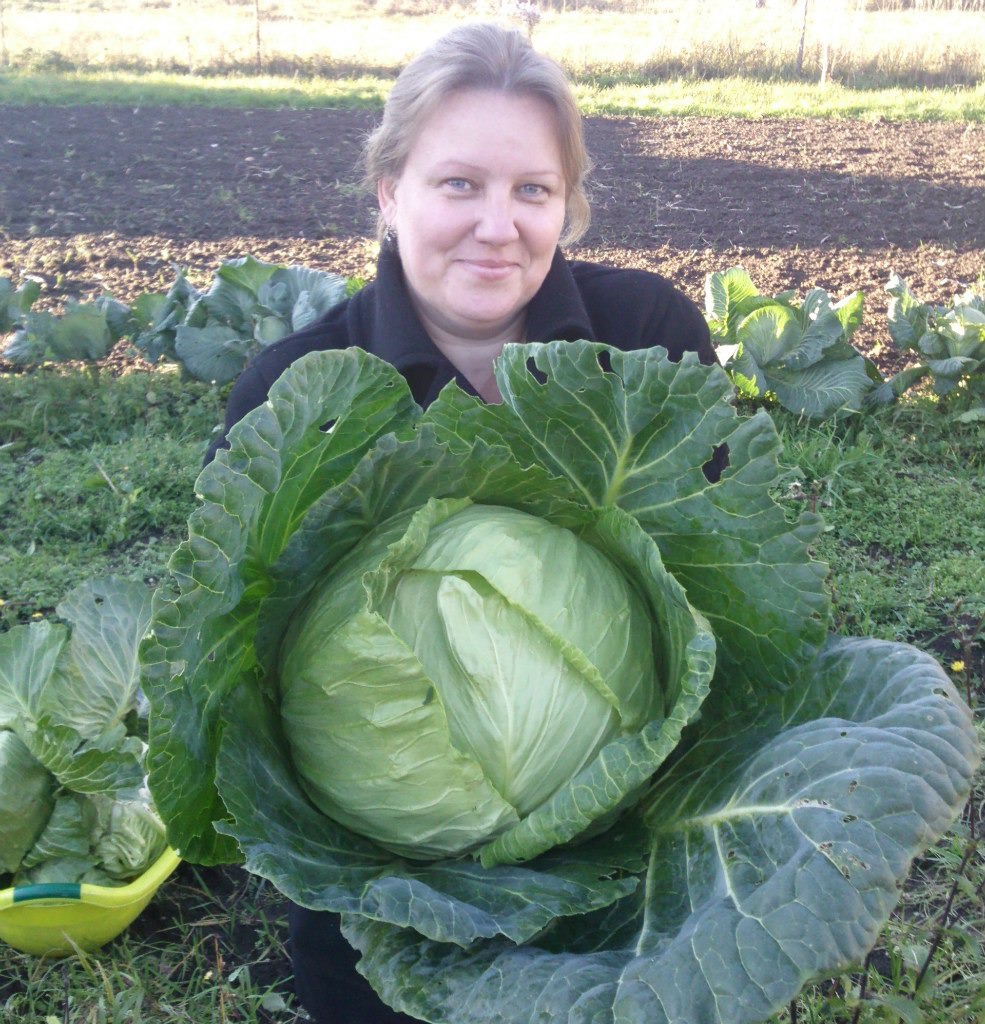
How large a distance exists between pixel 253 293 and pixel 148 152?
18.6 feet

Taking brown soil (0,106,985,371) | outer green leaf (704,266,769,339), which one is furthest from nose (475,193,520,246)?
brown soil (0,106,985,371)

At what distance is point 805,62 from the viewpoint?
14.0 metres

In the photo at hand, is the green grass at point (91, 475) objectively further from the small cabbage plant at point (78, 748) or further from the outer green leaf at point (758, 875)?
the outer green leaf at point (758, 875)

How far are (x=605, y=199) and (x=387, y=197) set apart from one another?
19.7 ft

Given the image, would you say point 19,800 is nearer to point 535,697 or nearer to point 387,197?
point 535,697

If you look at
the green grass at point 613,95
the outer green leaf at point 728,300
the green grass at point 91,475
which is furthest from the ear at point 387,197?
the green grass at point 613,95

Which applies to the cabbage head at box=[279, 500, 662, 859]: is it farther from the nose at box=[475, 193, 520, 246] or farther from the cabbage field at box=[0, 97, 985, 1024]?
the nose at box=[475, 193, 520, 246]

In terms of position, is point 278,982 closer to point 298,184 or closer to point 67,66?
point 298,184

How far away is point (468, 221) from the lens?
8.55 ft

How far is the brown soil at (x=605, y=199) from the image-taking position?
702 cm

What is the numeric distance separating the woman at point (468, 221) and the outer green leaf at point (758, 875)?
136 cm

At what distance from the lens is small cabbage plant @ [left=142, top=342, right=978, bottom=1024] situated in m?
1.26

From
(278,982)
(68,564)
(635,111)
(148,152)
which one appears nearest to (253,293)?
(68,564)

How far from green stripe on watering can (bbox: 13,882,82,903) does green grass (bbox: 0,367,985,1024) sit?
0.54 feet
